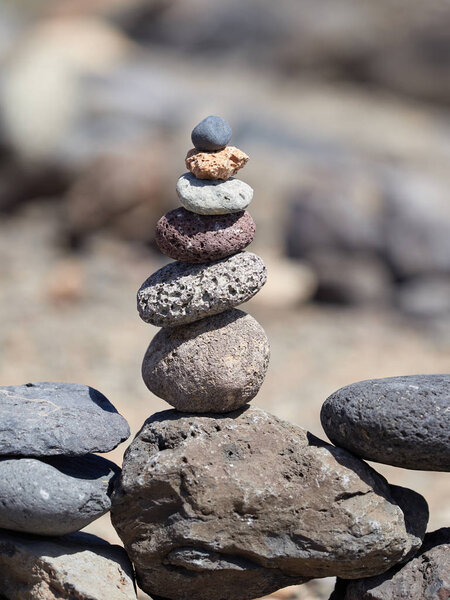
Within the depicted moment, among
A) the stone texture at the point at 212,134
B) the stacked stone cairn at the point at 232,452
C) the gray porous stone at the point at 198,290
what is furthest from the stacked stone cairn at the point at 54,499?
the stone texture at the point at 212,134

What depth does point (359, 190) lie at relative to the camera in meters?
11.4

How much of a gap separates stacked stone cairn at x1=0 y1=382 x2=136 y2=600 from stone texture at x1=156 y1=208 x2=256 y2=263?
0.91 metres

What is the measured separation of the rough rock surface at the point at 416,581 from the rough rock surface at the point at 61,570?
1.13 m

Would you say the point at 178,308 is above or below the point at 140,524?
above

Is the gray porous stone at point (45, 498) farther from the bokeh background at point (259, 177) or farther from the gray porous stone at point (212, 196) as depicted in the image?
the bokeh background at point (259, 177)

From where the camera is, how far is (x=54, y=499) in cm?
364

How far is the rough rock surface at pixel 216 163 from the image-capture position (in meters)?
3.81

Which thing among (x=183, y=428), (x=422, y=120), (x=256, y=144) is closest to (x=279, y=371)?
(x=183, y=428)

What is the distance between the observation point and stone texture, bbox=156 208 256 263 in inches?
150

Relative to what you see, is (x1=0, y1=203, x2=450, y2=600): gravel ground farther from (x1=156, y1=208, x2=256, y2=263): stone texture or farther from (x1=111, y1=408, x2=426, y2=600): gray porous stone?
(x1=156, y1=208, x2=256, y2=263): stone texture

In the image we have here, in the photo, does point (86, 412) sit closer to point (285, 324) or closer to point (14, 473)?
point (14, 473)

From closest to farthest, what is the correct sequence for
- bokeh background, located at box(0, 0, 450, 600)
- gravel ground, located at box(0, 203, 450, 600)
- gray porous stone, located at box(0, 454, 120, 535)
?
1. gray porous stone, located at box(0, 454, 120, 535)
2. gravel ground, located at box(0, 203, 450, 600)
3. bokeh background, located at box(0, 0, 450, 600)

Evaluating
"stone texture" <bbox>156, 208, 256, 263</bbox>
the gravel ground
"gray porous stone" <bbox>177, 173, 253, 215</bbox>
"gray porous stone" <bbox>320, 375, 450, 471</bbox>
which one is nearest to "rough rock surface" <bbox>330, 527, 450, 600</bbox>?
"gray porous stone" <bbox>320, 375, 450, 471</bbox>

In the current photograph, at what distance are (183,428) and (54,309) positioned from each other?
6642 mm
